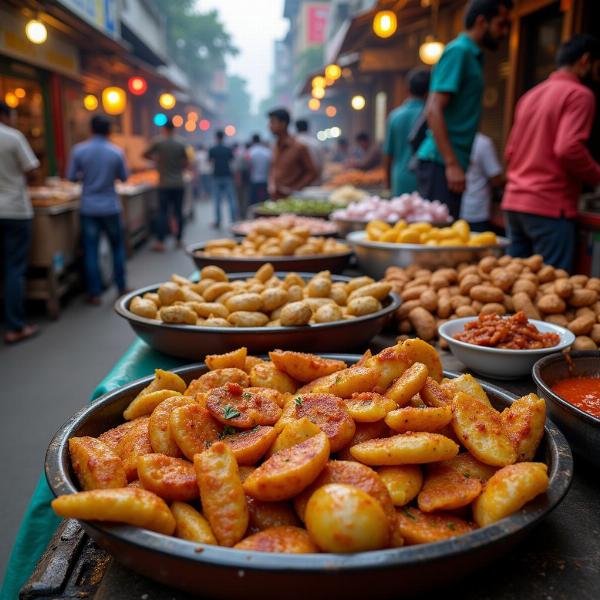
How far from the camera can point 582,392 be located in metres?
1.44

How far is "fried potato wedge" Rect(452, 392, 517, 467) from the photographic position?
103cm

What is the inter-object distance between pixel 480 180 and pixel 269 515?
503 cm

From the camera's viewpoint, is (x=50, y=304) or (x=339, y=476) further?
(x=50, y=304)

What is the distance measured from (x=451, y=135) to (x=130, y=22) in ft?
55.2

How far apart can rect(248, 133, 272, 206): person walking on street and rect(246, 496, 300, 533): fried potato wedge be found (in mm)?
12001

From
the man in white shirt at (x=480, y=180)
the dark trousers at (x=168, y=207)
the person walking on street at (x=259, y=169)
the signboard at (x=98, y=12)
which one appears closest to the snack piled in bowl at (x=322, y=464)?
the man in white shirt at (x=480, y=180)

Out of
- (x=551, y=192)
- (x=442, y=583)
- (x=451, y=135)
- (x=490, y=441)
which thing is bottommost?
(x=442, y=583)

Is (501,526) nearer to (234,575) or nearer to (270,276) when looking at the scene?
(234,575)

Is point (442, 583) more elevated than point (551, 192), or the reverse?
point (551, 192)

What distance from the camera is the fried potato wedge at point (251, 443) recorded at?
1.04m

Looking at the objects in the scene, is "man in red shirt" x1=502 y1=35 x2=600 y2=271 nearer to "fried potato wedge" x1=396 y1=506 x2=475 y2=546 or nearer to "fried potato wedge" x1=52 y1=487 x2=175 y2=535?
"fried potato wedge" x1=396 y1=506 x2=475 y2=546

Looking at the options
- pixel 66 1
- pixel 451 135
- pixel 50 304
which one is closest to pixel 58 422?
pixel 50 304

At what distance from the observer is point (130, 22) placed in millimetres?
17672

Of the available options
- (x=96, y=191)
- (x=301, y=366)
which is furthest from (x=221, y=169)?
(x=301, y=366)
